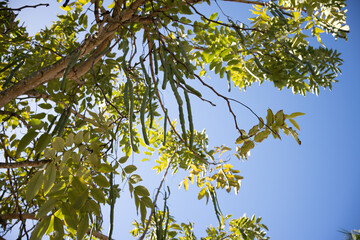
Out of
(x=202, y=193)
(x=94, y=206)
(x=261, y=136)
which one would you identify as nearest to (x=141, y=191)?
(x=94, y=206)

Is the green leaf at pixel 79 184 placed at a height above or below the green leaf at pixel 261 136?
below

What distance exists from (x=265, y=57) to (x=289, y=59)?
0.62 ft

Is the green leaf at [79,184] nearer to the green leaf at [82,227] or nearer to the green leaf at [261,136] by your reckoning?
the green leaf at [82,227]

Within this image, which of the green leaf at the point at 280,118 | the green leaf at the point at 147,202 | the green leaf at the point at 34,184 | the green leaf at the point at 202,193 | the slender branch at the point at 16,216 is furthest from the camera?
the green leaf at the point at 202,193

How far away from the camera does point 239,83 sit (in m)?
2.40

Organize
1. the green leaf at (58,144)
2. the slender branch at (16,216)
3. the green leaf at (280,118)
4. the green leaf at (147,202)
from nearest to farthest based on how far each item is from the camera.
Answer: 1. the green leaf at (58,144)
2. the green leaf at (147,202)
3. the green leaf at (280,118)
4. the slender branch at (16,216)

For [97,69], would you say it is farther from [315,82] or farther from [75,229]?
[315,82]

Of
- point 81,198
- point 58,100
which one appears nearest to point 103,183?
point 81,198

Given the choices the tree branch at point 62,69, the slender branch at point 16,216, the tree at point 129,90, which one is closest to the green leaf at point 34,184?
the tree at point 129,90

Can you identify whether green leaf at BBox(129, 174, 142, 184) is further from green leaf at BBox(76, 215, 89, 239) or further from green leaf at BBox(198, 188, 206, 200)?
green leaf at BBox(198, 188, 206, 200)

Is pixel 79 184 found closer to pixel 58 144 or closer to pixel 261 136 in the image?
pixel 58 144

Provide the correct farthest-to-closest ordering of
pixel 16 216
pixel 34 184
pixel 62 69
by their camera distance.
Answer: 1. pixel 16 216
2. pixel 62 69
3. pixel 34 184

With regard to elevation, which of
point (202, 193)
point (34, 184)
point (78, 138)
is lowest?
point (34, 184)

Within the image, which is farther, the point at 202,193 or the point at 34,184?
the point at 202,193
